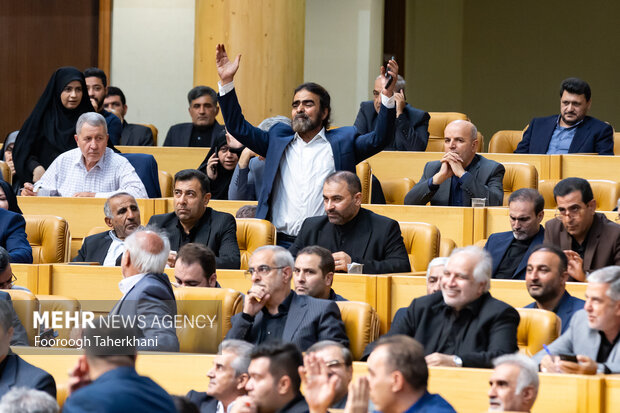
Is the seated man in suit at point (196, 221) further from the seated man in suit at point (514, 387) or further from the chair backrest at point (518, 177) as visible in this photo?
the seated man in suit at point (514, 387)

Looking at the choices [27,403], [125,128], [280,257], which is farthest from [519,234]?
[125,128]

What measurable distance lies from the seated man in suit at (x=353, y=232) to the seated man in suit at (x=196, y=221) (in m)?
0.35

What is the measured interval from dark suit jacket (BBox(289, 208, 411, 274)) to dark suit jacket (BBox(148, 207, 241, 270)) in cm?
29

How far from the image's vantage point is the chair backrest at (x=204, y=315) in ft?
13.6

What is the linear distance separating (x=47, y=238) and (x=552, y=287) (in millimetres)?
2561

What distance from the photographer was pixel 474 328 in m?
3.99

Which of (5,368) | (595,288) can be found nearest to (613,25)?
(595,288)

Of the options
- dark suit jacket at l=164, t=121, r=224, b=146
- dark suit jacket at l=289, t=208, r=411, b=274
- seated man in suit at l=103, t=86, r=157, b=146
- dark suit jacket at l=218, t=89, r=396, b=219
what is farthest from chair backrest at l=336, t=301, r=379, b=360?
seated man in suit at l=103, t=86, r=157, b=146

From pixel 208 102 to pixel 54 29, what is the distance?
285cm

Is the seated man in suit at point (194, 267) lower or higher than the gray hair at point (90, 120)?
lower

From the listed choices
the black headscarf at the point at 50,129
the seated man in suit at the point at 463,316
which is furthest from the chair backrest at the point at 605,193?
the black headscarf at the point at 50,129

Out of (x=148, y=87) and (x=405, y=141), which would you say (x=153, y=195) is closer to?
(x=405, y=141)

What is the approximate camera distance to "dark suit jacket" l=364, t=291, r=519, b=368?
A: 386 centimetres

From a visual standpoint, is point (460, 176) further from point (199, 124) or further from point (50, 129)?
point (50, 129)
